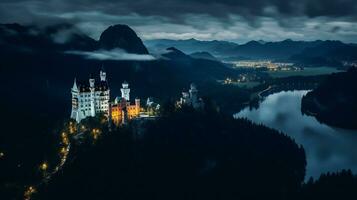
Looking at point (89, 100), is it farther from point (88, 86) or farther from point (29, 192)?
point (29, 192)

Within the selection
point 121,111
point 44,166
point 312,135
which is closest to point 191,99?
point 121,111

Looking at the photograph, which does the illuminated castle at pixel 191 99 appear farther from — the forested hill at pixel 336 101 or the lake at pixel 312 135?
the forested hill at pixel 336 101

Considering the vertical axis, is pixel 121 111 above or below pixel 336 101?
above

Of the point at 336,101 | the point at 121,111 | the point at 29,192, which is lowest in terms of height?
the point at 29,192

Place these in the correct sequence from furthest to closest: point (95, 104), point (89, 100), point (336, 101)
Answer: point (336, 101), point (95, 104), point (89, 100)

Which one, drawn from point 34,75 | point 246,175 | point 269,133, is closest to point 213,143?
point 246,175

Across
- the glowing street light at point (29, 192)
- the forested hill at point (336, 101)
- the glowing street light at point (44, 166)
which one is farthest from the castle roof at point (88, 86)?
the forested hill at point (336, 101)
